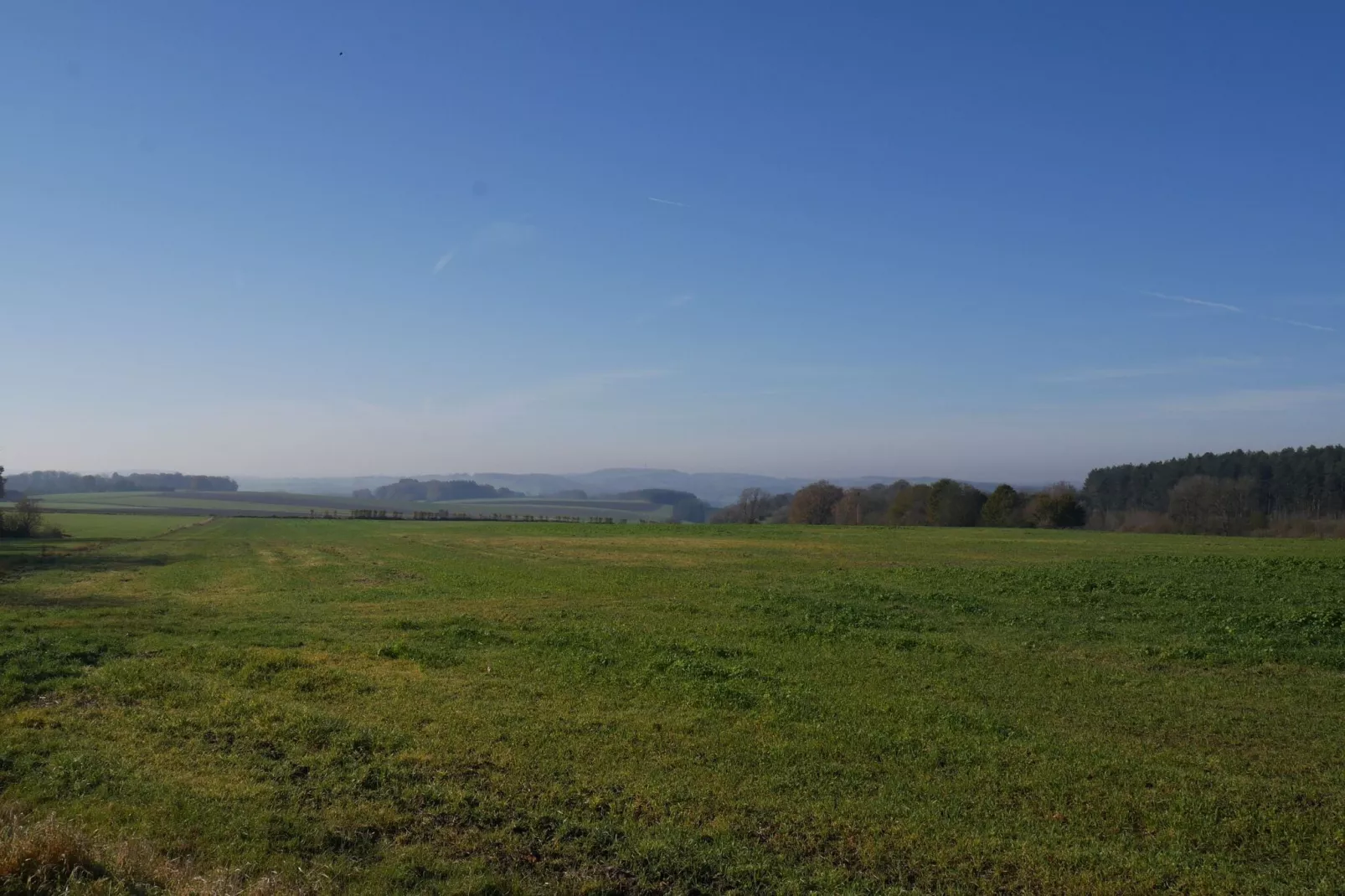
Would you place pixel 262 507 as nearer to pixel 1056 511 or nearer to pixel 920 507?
pixel 920 507

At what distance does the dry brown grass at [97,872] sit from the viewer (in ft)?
19.6

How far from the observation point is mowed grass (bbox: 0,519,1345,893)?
7.34 metres

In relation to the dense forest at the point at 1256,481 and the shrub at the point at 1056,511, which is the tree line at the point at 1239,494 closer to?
the dense forest at the point at 1256,481

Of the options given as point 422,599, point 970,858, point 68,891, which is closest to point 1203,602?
point 970,858

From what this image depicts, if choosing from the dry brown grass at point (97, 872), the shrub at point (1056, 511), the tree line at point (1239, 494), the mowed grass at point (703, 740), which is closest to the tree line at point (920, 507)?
the shrub at point (1056, 511)

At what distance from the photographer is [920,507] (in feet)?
333

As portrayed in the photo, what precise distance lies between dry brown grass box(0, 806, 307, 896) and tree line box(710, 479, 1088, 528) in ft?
282

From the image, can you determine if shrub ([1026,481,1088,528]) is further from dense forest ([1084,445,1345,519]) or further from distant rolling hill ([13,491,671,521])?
distant rolling hill ([13,491,671,521])

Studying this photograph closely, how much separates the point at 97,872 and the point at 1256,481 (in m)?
116

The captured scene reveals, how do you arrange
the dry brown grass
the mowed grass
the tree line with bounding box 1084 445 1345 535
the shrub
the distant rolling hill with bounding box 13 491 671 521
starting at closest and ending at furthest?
the dry brown grass
the mowed grass
the shrub
the tree line with bounding box 1084 445 1345 535
the distant rolling hill with bounding box 13 491 671 521

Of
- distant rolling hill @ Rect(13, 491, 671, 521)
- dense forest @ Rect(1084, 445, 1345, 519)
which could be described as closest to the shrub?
dense forest @ Rect(1084, 445, 1345, 519)

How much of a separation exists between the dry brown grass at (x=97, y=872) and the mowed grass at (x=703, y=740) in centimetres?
6

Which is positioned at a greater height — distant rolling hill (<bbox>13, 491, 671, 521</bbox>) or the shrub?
the shrub

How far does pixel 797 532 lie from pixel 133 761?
5532cm
